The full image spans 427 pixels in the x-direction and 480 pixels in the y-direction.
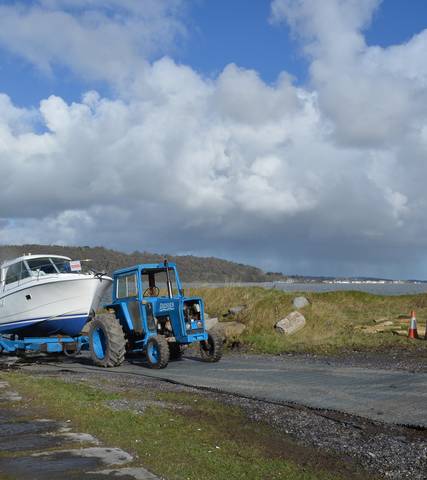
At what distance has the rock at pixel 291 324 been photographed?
2022 centimetres

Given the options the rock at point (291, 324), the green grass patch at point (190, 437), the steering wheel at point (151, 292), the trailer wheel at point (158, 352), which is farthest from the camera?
the rock at point (291, 324)

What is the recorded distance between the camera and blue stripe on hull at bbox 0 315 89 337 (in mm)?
17438

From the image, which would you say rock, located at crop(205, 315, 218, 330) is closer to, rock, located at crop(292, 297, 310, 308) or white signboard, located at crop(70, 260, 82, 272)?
rock, located at crop(292, 297, 310, 308)

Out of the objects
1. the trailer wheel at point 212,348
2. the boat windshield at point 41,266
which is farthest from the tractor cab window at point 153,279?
the boat windshield at point 41,266

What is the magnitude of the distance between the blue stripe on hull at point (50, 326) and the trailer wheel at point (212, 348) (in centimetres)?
393

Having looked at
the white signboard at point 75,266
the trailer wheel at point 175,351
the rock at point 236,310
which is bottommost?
the trailer wheel at point 175,351

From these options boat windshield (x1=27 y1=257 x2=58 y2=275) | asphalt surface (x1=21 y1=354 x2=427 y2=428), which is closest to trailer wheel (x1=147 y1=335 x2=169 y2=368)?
asphalt surface (x1=21 y1=354 x2=427 y2=428)

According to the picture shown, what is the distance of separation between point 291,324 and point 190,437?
44.5 feet

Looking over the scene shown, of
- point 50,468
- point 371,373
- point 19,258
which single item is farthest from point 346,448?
point 19,258

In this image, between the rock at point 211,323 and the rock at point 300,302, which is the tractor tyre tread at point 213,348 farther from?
the rock at point 300,302

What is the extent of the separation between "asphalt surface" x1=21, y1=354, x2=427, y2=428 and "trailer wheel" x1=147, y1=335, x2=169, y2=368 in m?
0.23

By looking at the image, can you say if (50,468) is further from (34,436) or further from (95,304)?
(95,304)

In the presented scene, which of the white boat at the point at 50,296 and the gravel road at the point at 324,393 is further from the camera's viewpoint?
the white boat at the point at 50,296

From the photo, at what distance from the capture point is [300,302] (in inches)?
903
